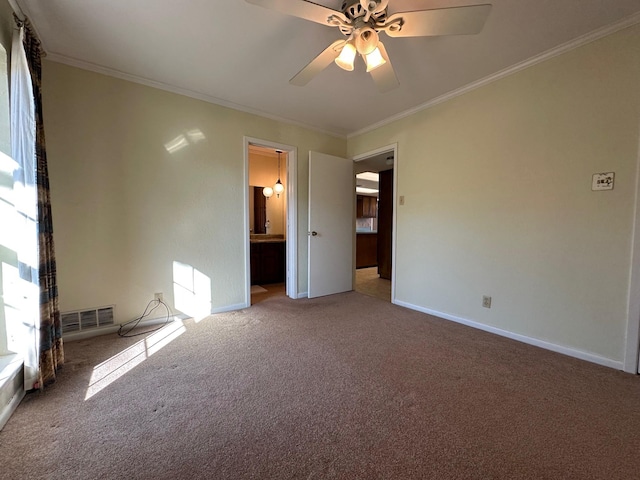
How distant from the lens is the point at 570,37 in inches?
77.1

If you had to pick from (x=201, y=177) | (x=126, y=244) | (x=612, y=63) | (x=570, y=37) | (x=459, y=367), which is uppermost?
(x=570, y=37)

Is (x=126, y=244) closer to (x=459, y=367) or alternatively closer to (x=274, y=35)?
(x=274, y=35)

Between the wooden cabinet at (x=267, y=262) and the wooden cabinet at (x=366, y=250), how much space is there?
2.26 metres

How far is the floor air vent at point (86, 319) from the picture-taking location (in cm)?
231

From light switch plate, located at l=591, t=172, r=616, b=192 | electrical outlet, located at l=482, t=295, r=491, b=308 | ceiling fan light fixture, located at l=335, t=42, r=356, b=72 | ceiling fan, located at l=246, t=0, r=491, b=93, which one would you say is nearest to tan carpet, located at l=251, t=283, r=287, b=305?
electrical outlet, located at l=482, t=295, r=491, b=308

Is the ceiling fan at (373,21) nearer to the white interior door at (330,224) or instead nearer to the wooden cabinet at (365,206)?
the white interior door at (330,224)

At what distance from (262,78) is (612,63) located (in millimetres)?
2791

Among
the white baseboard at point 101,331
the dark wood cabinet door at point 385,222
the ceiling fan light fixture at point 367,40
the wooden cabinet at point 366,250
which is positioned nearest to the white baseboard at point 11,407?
the white baseboard at point 101,331

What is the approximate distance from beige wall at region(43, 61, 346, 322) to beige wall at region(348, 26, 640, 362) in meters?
2.33

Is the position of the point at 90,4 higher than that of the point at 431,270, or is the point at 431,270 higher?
the point at 90,4

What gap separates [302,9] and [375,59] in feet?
1.82

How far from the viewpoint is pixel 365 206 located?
25.0 feet

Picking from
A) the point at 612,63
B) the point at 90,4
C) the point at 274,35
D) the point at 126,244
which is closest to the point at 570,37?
the point at 612,63

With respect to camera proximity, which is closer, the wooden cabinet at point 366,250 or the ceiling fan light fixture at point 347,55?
the ceiling fan light fixture at point 347,55
